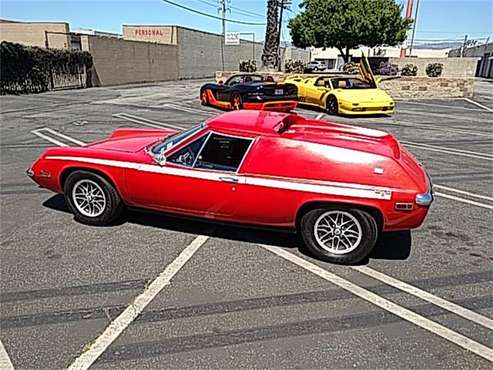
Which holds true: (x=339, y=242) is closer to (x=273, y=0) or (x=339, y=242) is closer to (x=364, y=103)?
(x=364, y=103)

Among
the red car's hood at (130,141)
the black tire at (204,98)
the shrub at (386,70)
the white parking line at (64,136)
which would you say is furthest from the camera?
the shrub at (386,70)

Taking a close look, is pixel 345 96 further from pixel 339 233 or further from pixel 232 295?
pixel 232 295

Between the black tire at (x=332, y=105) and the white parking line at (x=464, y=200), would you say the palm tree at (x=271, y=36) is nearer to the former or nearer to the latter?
the black tire at (x=332, y=105)

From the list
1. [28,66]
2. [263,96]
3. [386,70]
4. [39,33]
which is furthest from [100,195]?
[39,33]

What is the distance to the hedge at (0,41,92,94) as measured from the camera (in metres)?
22.5

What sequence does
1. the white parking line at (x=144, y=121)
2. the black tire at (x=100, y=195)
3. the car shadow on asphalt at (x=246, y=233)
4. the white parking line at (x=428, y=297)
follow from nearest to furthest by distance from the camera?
the white parking line at (x=428, y=297)
the car shadow on asphalt at (x=246, y=233)
the black tire at (x=100, y=195)
the white parking line at (x=144, y=121)

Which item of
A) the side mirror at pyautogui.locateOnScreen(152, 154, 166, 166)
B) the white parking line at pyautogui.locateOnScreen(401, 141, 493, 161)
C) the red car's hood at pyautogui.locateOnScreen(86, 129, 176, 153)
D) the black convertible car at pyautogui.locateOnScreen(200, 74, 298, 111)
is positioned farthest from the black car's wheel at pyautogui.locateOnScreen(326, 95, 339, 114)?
the side mirror at pyautogui.locateOnScreen(152, 154, 166, 166)

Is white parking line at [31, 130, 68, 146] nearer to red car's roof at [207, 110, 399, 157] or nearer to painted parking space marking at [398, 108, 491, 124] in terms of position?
red car's roof at [207, 110, 399, 157]

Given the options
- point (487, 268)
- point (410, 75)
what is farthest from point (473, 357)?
point (410, 75)

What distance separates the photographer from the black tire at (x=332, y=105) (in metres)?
15.1

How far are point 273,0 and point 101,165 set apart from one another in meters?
18.9

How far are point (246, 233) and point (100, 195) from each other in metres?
1.62

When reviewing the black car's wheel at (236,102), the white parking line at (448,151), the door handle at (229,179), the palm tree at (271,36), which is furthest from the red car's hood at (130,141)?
the palm tree at (271,36)

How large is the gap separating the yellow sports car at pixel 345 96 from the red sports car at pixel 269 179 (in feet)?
33.9
